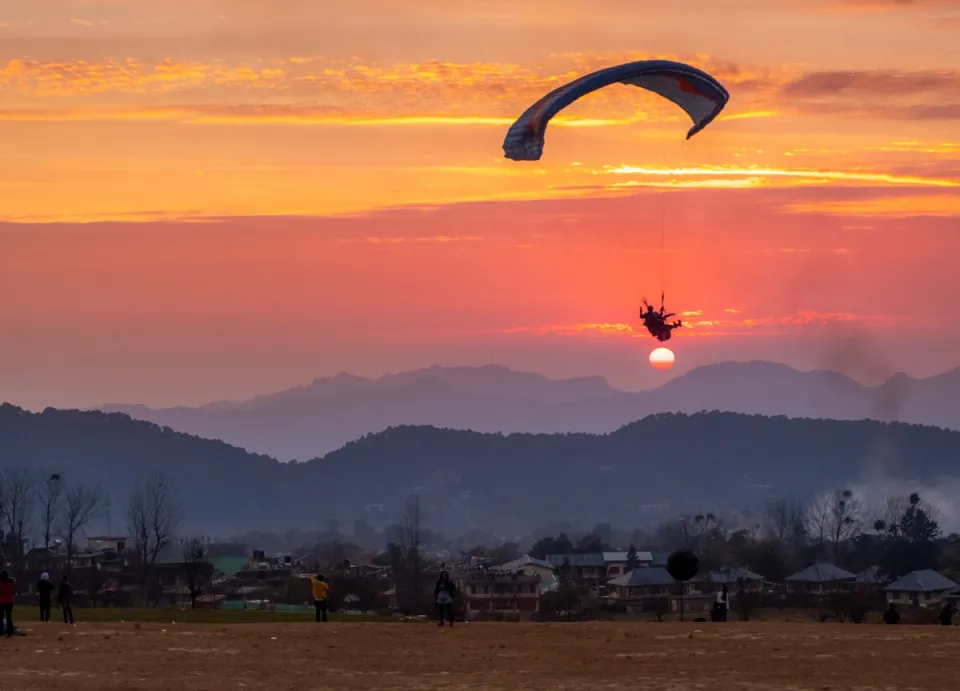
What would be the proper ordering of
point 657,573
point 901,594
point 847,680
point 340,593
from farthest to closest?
point 657,573 < point 901,594 < point 340,593 < point 847,680

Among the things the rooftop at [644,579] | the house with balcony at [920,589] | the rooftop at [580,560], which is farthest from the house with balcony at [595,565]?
the house with balcony at [920,589]

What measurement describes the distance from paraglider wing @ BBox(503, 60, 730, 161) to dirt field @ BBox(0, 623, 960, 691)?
1225cm

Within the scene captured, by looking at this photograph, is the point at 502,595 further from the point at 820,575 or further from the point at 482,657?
the point at 482,657

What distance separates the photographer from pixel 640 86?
47.3 m

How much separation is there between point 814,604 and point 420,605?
23.4 meters

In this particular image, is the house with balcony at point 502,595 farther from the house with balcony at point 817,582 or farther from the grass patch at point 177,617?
the grass patch at point 177,617

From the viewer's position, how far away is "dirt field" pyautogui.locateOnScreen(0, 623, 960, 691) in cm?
3397

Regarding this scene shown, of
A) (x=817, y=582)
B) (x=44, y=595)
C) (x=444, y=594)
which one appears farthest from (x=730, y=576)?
(x=44, y=595)

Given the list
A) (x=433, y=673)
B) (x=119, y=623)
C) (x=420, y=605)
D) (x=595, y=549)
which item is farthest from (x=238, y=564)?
(x=433, y=673)

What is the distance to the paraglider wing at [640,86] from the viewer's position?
→ 142 feet

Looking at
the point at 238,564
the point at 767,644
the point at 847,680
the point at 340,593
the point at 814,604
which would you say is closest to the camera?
the point at 847,680

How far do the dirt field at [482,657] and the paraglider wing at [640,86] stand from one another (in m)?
12.2

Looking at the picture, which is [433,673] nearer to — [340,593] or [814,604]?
[340,593]

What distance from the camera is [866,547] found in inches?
6491
